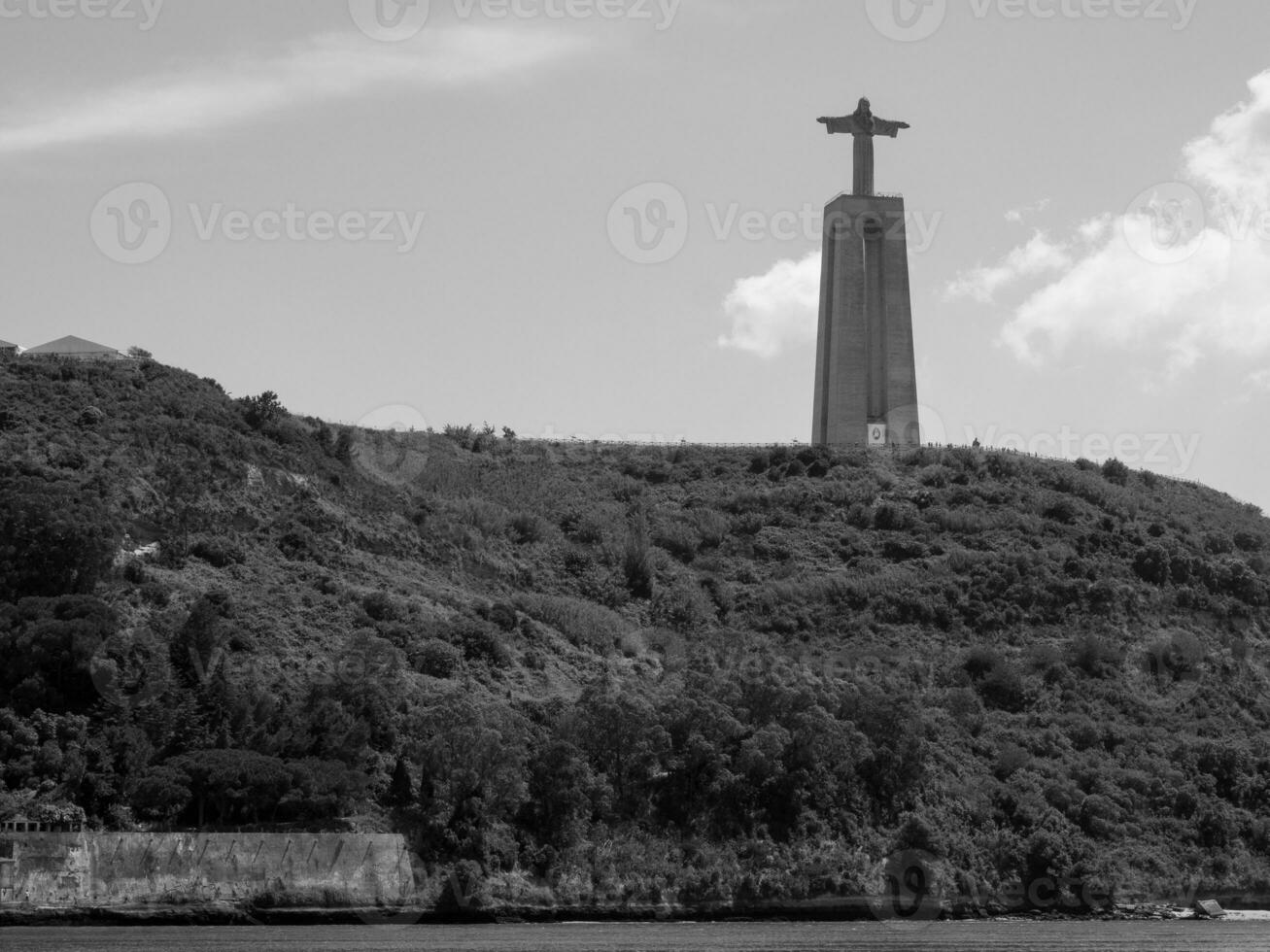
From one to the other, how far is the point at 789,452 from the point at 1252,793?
105 ft

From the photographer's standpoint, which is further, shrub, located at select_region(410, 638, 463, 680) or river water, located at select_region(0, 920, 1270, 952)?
shrub, located at select_region(410, 638, 463, 680)

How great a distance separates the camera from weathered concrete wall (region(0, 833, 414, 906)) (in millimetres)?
53031

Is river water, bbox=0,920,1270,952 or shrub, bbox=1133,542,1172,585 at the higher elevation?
shrub, bbox=1133,542,1172,585

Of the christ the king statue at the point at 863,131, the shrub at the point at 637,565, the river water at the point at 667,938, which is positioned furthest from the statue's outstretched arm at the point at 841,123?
the river water at the point at 667,938

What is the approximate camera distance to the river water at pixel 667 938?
4850 centimetres

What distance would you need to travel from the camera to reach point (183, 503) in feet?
242

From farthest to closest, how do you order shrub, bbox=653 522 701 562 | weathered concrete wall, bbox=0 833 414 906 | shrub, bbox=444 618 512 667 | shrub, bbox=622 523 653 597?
shrub, bbox=653 522 701 562 < shrub, bbox=622 523 653 597 < shrub, bbox=444 618 512 667 < weathered concrete wall, bbox=0 833 414 906

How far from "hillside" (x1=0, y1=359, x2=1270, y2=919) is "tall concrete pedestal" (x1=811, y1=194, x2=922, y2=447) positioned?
2.29m

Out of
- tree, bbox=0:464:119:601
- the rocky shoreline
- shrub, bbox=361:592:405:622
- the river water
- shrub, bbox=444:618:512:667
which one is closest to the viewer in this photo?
the river water

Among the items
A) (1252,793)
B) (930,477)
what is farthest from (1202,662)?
(930,477)

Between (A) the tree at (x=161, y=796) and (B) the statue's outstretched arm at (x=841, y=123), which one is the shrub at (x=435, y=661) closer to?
(A) the tree at (x=161, y=796)

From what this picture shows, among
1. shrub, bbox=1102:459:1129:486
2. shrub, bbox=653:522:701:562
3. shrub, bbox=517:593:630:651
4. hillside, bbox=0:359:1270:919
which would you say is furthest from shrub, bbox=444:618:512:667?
shrub, bbox=1102:459:1129:486

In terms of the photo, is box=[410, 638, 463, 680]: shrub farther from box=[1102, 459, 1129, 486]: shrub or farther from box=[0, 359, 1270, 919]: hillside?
box=[1102, 459, 1129, 486]: shrub

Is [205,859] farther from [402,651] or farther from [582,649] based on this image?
[582,649]
